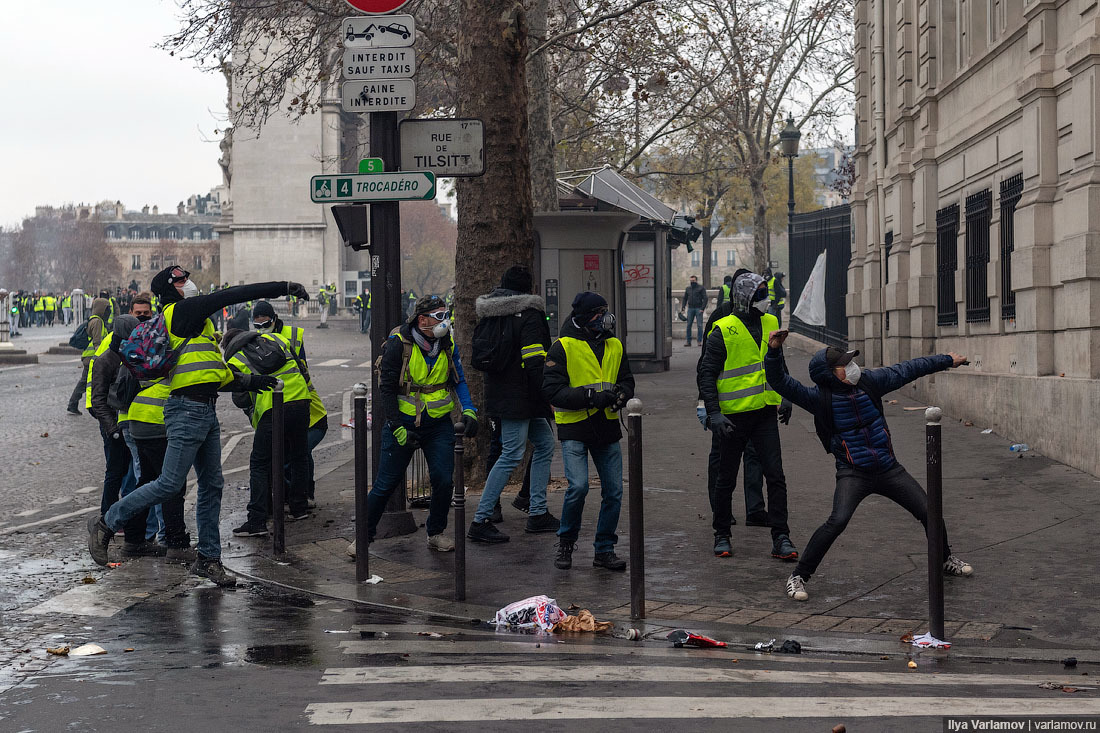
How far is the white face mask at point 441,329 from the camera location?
8.19 m

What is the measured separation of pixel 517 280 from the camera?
8891mm

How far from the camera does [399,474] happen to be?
8.52 m

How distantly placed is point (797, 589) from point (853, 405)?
1042 mm

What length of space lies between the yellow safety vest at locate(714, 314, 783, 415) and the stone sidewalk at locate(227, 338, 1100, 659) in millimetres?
965

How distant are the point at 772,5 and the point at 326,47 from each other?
1746 cm

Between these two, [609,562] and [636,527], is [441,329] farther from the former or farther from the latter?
[636,527]

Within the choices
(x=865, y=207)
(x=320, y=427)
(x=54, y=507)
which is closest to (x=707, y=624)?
(x=320, y=427)

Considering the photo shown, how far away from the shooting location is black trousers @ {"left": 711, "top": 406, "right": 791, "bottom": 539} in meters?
8.15

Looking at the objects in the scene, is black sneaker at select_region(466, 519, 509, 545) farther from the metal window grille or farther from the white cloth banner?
the white cloth banner

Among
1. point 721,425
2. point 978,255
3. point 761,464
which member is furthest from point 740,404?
point 978,255

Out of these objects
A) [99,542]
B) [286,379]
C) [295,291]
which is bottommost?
[99,542]

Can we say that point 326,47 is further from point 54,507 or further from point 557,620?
point 557,620

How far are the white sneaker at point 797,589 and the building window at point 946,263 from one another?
A: 33.7ft

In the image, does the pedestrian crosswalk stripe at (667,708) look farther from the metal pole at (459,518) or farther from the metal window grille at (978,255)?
the metal window grille at (978,255)
